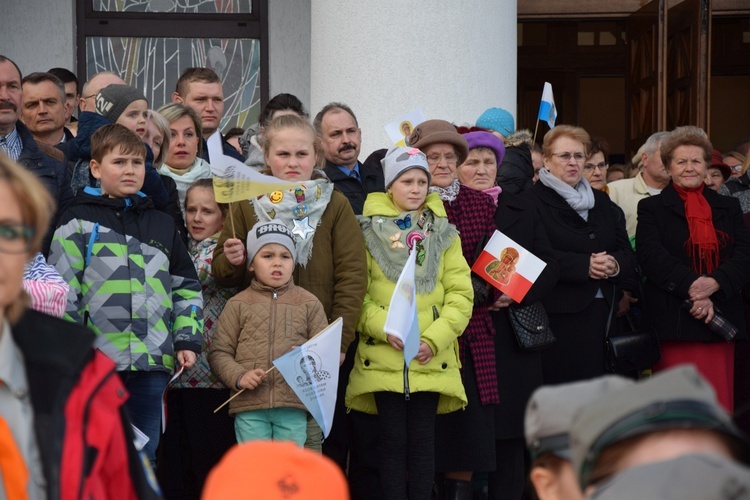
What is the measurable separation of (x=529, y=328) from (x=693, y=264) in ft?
4.32

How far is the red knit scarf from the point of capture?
6.95 m

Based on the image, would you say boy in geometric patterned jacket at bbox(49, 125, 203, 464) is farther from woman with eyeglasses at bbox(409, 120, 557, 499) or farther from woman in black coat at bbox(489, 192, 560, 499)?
woman in black coat at bbox(489, 192, 560, 499)

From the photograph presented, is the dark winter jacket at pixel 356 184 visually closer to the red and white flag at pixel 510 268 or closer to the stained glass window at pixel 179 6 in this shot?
the red and white flag at pixel 510 268

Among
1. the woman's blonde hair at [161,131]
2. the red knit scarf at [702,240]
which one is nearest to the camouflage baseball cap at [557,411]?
the woman's blonde hair at [161,131]

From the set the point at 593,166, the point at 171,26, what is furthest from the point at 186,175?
the point at 171,26

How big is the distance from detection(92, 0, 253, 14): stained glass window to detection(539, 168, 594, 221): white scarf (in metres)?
4.71

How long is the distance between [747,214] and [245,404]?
148 inches

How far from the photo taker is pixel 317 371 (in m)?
5.31

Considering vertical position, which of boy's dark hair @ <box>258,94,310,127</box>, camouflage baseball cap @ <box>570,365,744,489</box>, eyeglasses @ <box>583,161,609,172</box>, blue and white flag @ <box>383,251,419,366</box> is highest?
boy's dark hair @ <box>258,94,310,127</box>


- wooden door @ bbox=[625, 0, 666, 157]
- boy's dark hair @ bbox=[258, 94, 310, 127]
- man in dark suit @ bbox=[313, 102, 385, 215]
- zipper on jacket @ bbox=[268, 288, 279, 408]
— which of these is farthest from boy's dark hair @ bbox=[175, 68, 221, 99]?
wooden door @ bbox=[625, 0, 666, 157]

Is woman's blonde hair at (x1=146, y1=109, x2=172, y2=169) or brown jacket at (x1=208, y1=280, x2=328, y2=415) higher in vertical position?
woman's blonde hair at (x1=146, y1=109, x2=172, y2=169)

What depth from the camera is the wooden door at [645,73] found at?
38.4ft

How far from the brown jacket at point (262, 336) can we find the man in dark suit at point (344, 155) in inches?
38.5

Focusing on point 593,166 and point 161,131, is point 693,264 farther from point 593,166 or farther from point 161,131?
point 161,131
